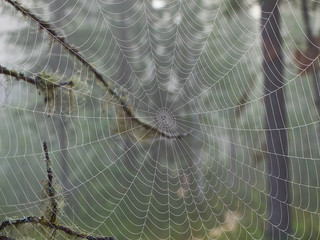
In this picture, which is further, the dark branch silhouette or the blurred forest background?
the blurred forest background

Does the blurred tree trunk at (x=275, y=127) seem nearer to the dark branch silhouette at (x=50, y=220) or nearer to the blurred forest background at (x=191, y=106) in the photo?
the blurred forest background at (x=191, y=106)

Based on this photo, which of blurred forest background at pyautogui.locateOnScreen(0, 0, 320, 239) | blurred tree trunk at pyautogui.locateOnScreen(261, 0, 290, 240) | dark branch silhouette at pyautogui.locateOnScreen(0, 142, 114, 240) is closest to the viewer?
dark branch silhouette at pyautogui.locateOnScreen(0, 142, 114, 240)

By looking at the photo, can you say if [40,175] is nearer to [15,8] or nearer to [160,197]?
[160,197]

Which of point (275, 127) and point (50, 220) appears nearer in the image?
point (50, 220)

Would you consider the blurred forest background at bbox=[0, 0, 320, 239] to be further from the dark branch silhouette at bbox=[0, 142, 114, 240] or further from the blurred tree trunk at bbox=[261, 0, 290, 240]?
the dark branch silhouette at bbox=[0, 142, 114, 240]

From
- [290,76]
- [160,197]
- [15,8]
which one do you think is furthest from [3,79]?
[160,197]

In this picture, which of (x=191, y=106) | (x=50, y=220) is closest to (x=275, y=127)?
(x=191, y=106)

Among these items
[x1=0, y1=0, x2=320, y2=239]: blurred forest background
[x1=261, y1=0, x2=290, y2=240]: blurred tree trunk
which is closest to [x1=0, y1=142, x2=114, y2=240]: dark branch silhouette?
[x1=0, y1=0, x2=320, y2=239]: blurred forest background

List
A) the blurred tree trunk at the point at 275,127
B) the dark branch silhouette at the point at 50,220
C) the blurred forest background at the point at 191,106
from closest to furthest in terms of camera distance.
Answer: the dark branch silhouette at the point at 50,220 → the blurred tree trunk at the point at 275,127 → the blurred forest background at the point at 191,106

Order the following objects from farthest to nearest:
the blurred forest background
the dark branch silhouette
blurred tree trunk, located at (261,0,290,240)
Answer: the blurred forest background → blurred tree trunk, located at (261,0,290,240) → the dark branch silhouette

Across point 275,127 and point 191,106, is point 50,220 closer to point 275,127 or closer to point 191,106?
point 275,127

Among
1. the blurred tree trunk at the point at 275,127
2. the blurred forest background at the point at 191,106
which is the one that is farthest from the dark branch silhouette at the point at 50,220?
the blurred tree trunk at the point at 275,127
